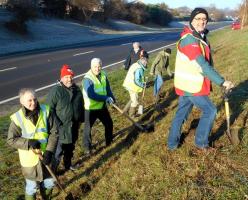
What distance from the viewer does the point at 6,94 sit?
38.7 feet

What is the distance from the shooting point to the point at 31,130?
4.62 meters

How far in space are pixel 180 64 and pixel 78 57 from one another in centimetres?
1626

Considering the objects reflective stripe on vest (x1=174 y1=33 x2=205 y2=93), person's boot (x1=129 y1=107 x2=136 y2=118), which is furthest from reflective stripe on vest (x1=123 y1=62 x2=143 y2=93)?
reflective stripe on vest (x1=174 y1=33 x2=205 y2=93)

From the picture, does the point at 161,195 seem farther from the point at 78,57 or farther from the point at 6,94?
the point at 78,57

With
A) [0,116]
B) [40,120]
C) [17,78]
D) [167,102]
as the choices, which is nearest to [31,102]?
[40,120]

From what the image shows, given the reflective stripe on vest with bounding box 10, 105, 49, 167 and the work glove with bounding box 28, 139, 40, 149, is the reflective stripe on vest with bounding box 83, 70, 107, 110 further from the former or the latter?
the work glove with bounding box 28, 139, 40, 149

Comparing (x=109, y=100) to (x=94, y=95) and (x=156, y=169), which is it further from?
(x=156, y=169)

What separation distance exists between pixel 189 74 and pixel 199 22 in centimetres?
71

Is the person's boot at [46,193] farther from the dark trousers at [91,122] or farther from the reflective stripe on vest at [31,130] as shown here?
the dark trousers at [91,122]

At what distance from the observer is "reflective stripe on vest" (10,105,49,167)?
455cm

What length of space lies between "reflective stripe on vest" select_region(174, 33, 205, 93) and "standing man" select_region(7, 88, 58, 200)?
6.16 feet

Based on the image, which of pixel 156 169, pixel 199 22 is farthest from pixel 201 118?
pixel 199 22

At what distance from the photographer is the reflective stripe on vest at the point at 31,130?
4551 millimetres

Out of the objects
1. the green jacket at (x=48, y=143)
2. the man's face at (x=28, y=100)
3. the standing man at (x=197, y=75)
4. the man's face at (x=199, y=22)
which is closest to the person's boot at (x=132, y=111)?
the standing man at (x=197, y=75)
